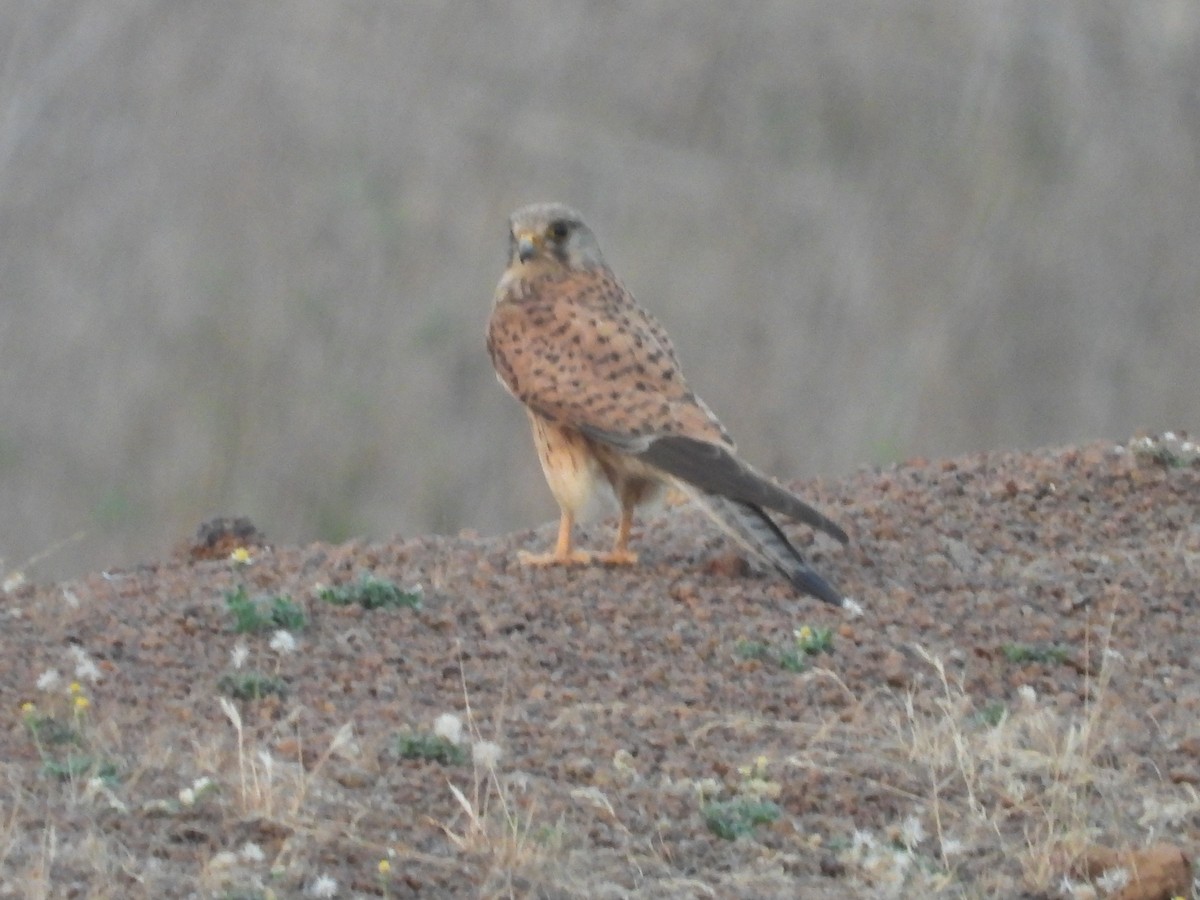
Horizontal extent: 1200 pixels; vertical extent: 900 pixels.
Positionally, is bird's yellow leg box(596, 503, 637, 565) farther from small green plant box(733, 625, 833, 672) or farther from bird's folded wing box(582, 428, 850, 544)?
small green plant box(733, 625, 833, 672)

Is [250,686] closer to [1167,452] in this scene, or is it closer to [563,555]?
[563,555]

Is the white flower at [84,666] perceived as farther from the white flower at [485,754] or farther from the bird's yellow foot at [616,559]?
the bird's yellow foot at [616,559]

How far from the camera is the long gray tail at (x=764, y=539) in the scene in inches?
204

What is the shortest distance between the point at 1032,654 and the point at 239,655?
170 cm

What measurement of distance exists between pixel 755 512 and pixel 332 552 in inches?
44.8

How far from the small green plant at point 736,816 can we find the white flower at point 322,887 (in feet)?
2.35

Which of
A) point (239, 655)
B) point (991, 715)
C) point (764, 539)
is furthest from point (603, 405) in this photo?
point (991, 715)

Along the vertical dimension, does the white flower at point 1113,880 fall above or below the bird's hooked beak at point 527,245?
below

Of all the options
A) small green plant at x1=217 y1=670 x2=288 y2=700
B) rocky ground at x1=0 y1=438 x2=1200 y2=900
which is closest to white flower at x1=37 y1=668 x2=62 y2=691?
rocky ground at x1=0 y1=438 x2=1200 y2=900

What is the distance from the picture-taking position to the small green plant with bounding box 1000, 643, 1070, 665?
4.85 m

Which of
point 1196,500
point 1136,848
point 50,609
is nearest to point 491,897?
point 1136,848

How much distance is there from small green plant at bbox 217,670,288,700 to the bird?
1.29 m

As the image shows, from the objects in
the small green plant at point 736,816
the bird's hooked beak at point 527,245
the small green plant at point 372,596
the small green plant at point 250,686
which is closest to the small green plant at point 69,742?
the small green plant at point 250,686

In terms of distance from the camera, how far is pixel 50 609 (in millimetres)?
5051
